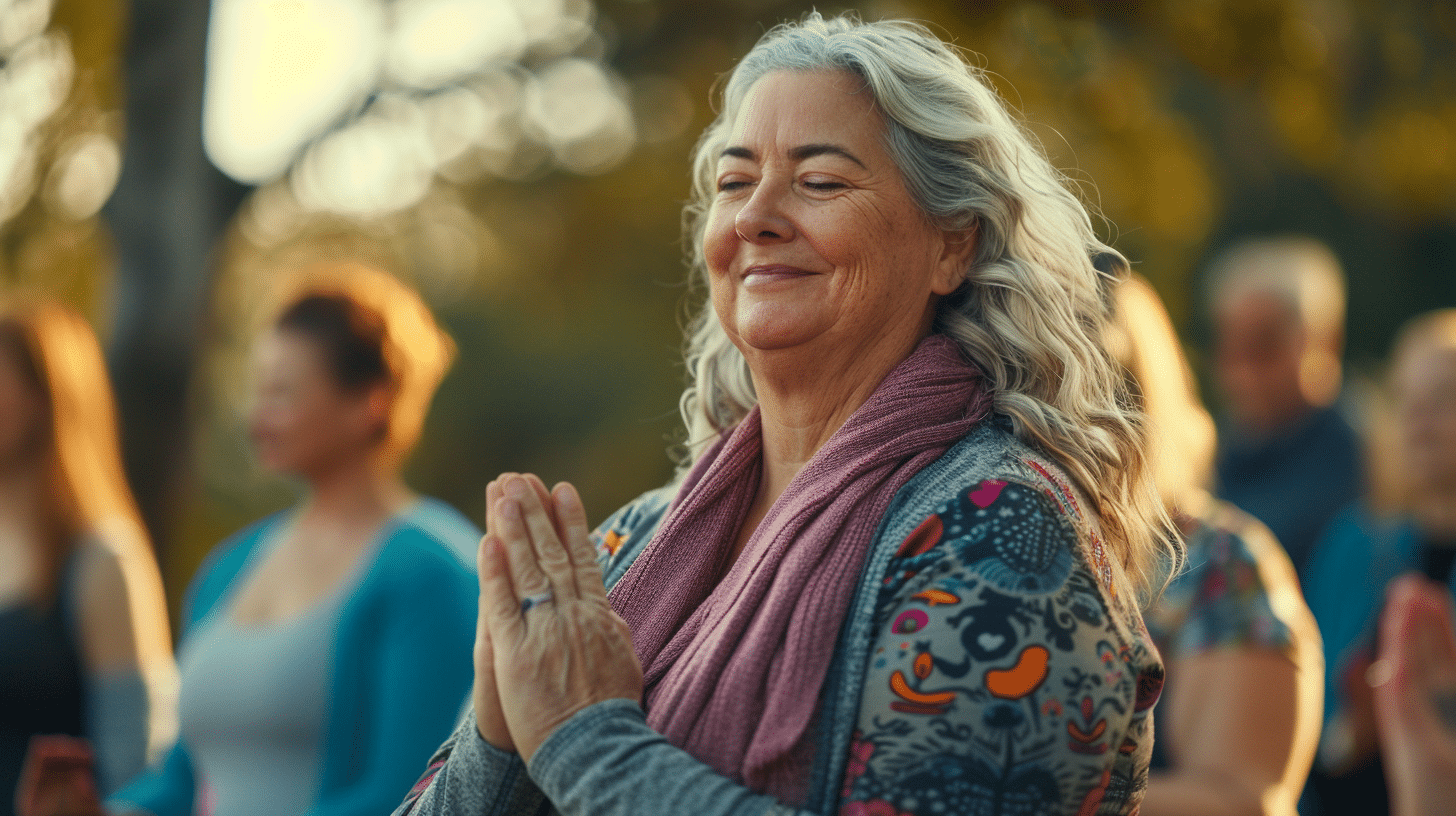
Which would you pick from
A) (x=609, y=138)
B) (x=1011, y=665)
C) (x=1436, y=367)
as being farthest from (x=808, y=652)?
(x=609, y=138)

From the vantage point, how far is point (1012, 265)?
207 cm

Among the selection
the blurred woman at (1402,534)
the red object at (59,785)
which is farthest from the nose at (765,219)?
the blurred woman at (1402,534)

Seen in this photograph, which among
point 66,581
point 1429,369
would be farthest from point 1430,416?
point 66,581

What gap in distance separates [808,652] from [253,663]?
7.21 ft

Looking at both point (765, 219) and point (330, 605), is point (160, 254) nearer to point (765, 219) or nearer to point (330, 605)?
point (330, 605)

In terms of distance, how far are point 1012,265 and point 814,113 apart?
1.23 feet

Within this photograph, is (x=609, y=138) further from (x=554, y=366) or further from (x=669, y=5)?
(x=554, y=366)

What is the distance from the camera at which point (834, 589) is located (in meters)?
1.77

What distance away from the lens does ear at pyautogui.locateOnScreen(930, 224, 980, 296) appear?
2102 millimetres

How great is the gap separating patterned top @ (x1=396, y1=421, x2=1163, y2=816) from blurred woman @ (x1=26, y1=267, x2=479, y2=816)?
5.59 ft

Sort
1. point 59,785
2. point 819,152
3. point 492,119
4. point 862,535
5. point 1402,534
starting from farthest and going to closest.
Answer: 1. point 492,119
2. point 1402,534
3. point 59,785
4. point 819,152
5. point 862,535

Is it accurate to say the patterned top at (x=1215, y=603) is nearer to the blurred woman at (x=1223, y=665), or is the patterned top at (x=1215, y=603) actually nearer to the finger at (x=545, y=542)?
the blurred woman at (x=1223, y=665)

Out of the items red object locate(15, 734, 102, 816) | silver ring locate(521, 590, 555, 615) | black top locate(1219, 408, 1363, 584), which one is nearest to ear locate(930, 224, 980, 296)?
silver ring locate(521, 590, 555, 615)

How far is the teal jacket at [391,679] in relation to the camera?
3.35 metres
